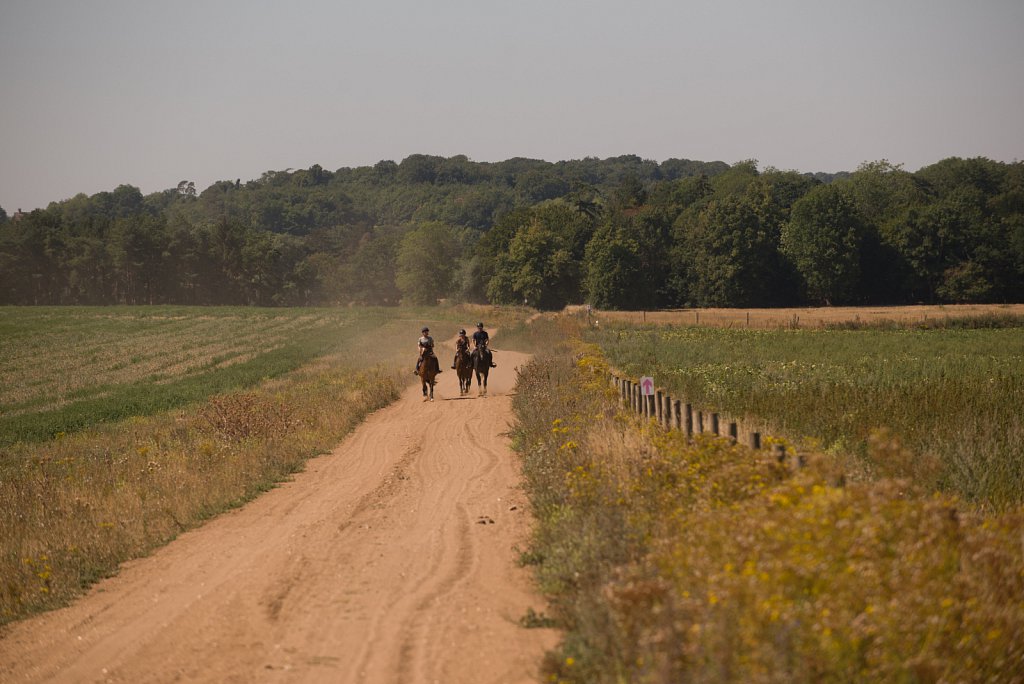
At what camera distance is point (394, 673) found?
7.06 metres

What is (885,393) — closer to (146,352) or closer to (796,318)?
(796,318)

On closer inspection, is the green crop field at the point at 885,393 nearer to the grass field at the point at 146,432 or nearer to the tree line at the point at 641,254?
the grass field at the point at 146,432

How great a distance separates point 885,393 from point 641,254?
83047mm

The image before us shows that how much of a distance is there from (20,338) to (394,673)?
69.1 metres

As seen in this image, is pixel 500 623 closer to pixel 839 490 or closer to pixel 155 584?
pixel 839 490

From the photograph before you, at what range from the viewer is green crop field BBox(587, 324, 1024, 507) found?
11484mm

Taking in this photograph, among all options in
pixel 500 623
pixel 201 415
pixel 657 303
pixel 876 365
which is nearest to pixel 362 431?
pixel 201 415

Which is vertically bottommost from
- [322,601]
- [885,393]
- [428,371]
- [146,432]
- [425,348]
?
[146,432]

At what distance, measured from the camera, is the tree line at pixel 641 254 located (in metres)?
89.0

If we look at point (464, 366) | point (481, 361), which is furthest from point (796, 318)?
point (464, 366)

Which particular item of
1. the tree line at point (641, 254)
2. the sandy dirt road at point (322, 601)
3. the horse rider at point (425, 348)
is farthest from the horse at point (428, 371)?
the tree line at point (641, 254)

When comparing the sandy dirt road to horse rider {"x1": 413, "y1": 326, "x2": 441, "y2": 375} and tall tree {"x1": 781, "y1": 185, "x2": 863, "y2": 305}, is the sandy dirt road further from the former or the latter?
tall tree {"x1": 781, "y1": 185, "x2": 863, "y2": 305}

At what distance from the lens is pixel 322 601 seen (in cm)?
870

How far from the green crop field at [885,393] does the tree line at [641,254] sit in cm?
4937
